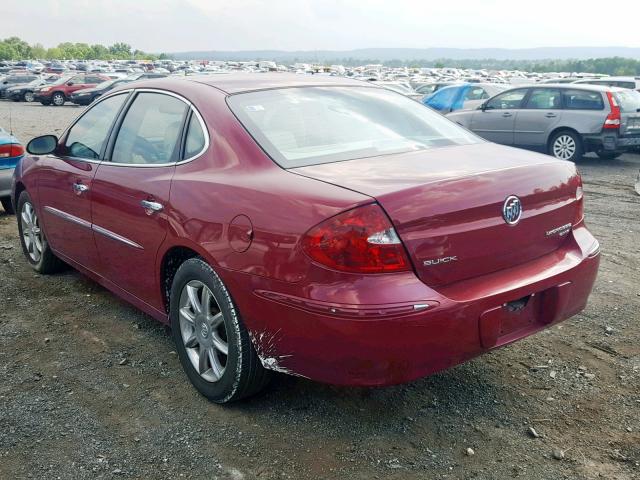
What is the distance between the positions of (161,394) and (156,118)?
1.57 m

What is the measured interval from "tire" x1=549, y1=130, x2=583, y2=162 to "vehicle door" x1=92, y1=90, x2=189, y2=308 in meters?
10.1

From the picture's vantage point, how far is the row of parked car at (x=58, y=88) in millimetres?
31969

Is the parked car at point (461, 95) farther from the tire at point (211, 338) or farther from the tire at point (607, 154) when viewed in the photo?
the tire at point (211, 338)

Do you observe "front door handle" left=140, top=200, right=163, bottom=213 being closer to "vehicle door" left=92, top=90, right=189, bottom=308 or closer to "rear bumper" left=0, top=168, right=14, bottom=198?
"vehicle door" left=92, top=90, right=189, bottom=308

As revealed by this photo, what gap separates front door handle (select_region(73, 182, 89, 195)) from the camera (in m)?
4.26

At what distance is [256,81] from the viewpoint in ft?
12.8

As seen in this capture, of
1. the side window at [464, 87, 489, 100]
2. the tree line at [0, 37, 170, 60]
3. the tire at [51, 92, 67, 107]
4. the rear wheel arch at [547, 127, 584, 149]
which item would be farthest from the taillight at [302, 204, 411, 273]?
the tree line at [0, 37, 170, 60]

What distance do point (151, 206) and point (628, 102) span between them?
1109cm

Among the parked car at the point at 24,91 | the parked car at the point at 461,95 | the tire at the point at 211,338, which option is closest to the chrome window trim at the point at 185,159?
the tire at the point at 211,338

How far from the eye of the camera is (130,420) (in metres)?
3.21

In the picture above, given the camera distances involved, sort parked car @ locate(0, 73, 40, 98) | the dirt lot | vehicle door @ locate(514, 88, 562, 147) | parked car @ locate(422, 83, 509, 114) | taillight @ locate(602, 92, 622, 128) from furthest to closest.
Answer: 1. parked car @ locate(0, 73, 40, 98)
2. parked car @ locate(422, 83, 509, 114)
3. vehicle door @ locate(514, 88, 562, 147)
4. taillight @ locate(602, 92, 622, 128)
5. the dirt lot

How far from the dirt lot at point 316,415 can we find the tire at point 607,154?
882 cm

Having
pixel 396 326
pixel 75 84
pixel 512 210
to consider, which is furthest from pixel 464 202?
pixel 75 84

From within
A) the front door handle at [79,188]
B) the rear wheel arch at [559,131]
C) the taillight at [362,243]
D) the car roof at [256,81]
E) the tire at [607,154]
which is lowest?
the tire at [607,154]
